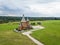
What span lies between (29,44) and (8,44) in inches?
121

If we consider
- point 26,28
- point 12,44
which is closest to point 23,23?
point 26,28

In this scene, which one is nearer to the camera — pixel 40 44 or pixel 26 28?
pixel 40 44

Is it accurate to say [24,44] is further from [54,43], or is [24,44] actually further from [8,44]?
[54,43]

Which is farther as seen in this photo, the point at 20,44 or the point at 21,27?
the point at 21,27

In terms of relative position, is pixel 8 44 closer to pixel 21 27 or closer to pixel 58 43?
pixel 58 43

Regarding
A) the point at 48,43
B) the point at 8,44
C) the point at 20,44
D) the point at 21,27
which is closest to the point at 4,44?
the point at 8,44

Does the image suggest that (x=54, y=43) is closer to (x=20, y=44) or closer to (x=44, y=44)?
(x=44, y=44)

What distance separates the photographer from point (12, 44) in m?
22.2

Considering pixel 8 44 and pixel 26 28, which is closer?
pixel 8 44

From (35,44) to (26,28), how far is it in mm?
21127

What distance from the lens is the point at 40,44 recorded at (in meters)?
22.0

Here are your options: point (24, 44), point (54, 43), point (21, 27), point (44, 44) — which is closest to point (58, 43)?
point (54, 43)

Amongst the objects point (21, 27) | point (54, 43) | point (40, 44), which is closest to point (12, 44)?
point (40, 44)

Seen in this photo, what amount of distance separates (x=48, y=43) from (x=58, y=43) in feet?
4.84
